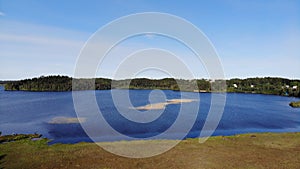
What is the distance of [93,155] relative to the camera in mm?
18219

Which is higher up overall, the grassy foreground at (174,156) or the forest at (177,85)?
the forest at (177,85)

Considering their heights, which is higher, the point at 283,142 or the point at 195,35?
the point at 195,35

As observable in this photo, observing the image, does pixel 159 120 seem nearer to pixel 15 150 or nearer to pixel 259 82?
pixel 15 150

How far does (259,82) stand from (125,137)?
473 ft

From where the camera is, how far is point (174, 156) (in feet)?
60.0

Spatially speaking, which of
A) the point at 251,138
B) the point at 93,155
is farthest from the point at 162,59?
the point at 251,138

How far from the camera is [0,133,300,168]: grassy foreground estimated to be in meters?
16.2

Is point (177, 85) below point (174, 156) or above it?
above

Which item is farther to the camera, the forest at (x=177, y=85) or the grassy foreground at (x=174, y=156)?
the forest at (x=177, y=85)

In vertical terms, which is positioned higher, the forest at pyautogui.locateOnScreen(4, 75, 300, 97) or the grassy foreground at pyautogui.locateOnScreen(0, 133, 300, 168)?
the forest at pyautogui.locateOnScreen(4, 75, 300, 97)

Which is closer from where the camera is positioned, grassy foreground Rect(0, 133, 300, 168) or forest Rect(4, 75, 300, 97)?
grassy foreground Rect(0, 133, 300, 168)

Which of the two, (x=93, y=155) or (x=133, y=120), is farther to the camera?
(x=133, y=120)

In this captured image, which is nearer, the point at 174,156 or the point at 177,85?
the point at 174,156

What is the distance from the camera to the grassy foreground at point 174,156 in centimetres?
1616
